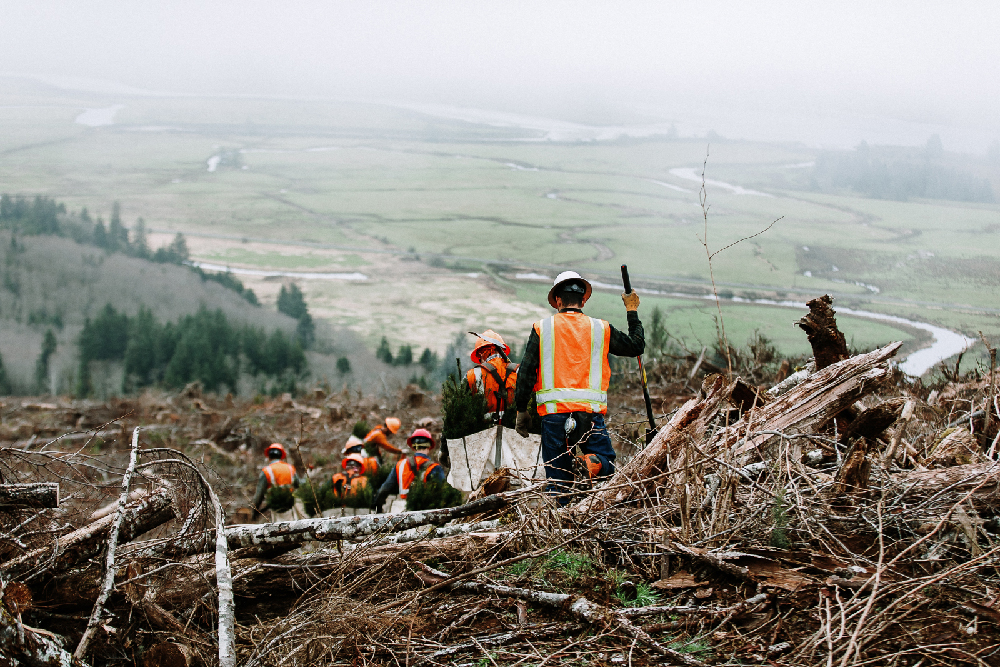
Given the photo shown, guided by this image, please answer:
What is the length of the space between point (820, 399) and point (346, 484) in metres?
6.17

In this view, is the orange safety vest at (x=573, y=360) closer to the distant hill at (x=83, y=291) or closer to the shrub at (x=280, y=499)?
the shrub at (x=280, y=499)

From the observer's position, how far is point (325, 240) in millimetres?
83625

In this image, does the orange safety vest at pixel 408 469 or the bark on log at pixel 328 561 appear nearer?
the bark on log at pixel 328 561

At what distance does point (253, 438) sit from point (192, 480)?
14.7 meters

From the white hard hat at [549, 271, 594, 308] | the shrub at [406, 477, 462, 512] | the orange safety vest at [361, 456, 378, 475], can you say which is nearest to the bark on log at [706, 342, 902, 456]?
the white hard hat at [549, 271, 594, 308]

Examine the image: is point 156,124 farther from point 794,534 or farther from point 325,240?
point 794,534

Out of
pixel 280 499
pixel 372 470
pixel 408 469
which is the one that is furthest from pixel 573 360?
pixel 280 499

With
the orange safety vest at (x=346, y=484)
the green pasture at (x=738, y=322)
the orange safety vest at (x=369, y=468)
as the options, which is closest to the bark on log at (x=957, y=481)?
the orange safety vest at (x=346, y=484)

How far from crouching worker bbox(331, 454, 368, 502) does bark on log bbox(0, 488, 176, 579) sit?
482 centimetres

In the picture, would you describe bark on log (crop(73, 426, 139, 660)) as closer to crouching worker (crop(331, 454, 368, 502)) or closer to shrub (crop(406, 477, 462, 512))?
shrub (crop(406, 477, 462, 512))

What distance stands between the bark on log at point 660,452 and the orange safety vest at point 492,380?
260cm

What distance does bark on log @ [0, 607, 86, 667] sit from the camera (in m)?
2.79

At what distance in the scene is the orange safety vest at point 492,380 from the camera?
7.51 meters

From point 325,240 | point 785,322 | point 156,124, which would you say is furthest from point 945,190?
point 156,124
